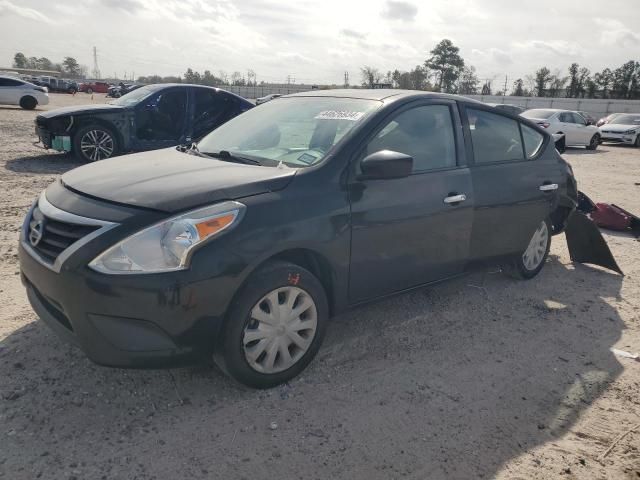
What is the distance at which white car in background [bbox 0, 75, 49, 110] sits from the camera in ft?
78.4

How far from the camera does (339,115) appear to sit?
3561 mm

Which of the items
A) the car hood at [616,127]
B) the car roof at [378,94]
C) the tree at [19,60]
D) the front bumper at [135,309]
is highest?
the tree at [19,60]

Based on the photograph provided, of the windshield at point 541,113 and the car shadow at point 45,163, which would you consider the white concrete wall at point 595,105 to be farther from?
the car shadow at point 45,163

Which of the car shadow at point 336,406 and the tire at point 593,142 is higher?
the tire at point 593,142

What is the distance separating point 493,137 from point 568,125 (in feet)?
55.0

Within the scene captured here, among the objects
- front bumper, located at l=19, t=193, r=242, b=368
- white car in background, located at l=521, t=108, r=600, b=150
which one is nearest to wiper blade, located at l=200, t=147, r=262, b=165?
front bumper, located at l=19, t=193, r=242, b=368

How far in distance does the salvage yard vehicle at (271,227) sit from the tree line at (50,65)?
412ft

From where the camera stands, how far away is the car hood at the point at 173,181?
2680mm

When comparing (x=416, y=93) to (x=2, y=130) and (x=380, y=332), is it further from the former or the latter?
(x=2, y=130)

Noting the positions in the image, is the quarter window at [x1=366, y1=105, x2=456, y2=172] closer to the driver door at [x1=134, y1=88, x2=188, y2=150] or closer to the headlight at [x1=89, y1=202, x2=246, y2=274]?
the headlight at [x1=89, y1=202, x2=246, y2=274]

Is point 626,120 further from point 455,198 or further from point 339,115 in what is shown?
point 339,115

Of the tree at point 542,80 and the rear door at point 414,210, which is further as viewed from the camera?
the tree at point 542,80

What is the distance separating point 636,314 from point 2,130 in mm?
16086

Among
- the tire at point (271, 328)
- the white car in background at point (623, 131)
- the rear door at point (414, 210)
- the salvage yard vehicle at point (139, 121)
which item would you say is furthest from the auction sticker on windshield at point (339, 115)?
the white car in background at point (623, 131)
